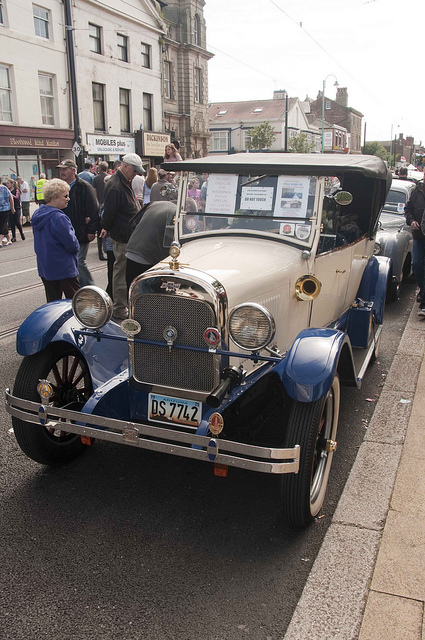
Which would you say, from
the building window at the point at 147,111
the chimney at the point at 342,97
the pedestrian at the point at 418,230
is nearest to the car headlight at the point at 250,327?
the pedestrian at the point at 418,230

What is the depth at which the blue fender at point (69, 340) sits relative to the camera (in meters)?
3.59

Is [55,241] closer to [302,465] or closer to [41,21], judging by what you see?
[302,465]

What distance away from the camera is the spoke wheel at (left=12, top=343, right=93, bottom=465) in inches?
138

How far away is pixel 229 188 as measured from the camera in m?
4.20

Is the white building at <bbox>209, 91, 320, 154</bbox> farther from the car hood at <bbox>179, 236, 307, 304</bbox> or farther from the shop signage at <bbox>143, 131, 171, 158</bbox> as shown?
the car hood at <bbox>179, 236, 307, 304</bbox>

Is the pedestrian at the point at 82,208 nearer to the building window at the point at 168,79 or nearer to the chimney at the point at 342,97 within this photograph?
the building window at the point at 168,79

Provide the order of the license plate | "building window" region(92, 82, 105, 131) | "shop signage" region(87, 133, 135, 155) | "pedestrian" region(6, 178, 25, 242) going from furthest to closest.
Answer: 1. "building window" region(92, 82, 105, 131)
2. "shop signage" region(87, 133, 135, 155)
3. "pedestrian" region(6, 178, 25, 242)
4. the license plate

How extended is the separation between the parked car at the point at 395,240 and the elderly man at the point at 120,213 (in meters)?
3.22

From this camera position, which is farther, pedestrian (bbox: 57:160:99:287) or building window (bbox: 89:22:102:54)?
building window (bbox: 89:22:102:54)

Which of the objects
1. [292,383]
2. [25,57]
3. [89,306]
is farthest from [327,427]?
[25,57]

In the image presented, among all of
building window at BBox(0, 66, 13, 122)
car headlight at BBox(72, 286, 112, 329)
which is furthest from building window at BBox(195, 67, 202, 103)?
car headlight at BBox(72, 286, 112, 329)

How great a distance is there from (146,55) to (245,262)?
30.6m

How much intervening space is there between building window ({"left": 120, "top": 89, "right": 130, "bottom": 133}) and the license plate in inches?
1111

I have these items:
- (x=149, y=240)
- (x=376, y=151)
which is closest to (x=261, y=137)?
(x=376, y=151)
